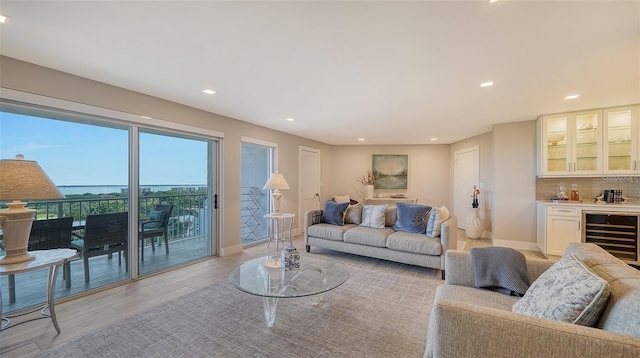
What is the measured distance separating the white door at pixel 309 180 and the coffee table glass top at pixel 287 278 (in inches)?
131

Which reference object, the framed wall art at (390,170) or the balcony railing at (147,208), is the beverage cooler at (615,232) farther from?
the balcony railing at (147,208)

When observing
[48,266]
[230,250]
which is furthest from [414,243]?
[48,266]

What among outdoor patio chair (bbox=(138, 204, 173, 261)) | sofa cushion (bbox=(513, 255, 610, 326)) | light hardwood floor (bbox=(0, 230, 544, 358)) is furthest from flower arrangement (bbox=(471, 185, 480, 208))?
outdoor patio chair (bbox=(138, 204, 173, 261))

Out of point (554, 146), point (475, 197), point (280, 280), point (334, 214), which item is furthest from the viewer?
point (475, 197)

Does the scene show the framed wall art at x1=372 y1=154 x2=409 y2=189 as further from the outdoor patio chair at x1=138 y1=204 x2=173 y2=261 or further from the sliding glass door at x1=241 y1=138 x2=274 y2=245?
the outdoor patio chair at x1=138 y1=204 x2=173 y2=261

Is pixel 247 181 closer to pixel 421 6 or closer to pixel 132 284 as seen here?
pixel 132 284

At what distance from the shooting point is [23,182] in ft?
6.12

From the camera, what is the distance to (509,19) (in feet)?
5.63

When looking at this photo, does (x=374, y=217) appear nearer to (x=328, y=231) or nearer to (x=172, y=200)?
(x=328, y=231)

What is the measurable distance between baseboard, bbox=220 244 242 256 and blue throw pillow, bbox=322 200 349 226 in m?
1.61

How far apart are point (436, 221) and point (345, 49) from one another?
8.71 ft

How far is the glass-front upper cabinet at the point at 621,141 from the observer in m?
3.61

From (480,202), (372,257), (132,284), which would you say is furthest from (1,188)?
(480,202)

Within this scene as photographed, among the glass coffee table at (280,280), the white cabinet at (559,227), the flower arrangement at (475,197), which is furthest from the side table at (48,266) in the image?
the flower arrangement at (475,197)
